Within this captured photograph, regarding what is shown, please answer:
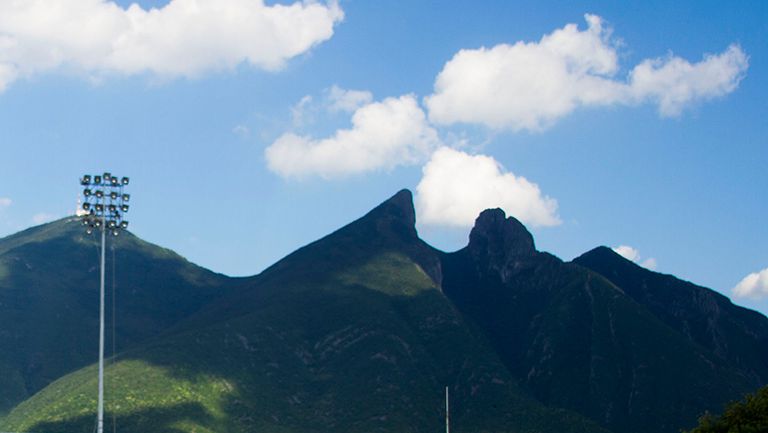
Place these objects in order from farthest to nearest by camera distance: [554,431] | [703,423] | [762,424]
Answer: [554,431] → [703,423] → [762,424]

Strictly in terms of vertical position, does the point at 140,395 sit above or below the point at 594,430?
above

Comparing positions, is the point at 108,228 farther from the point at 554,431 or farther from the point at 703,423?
the point at 554,431

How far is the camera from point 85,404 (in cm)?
18850

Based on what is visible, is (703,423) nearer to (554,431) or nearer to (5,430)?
(554,431)

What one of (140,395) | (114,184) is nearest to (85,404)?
(140,395)

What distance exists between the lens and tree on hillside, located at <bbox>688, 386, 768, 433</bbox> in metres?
56.8

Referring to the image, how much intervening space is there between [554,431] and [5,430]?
344ft

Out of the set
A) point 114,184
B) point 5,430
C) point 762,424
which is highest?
point 114,184

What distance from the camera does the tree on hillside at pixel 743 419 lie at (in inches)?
2236

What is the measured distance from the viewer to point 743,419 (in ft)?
Answer: 192

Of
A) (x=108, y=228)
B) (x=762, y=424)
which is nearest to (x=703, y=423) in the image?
(x=762, y=424)

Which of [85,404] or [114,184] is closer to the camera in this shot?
[114,184]

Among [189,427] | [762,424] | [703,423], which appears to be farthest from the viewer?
[189,427]

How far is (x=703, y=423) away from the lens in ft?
200
